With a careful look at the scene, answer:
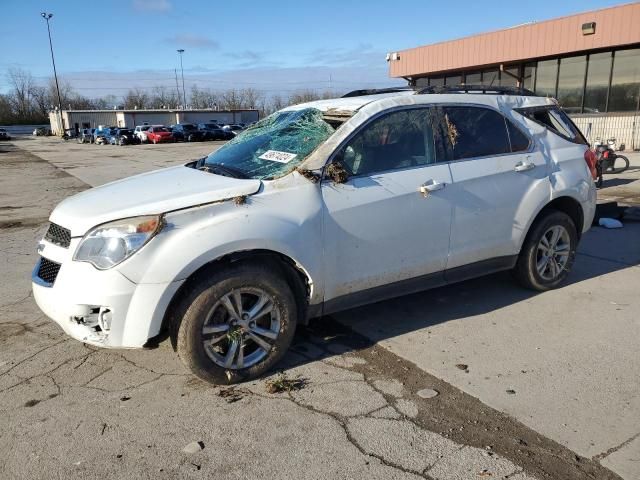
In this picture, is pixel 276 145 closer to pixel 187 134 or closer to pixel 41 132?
pixel 187 134

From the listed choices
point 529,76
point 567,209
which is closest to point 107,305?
point 567,209

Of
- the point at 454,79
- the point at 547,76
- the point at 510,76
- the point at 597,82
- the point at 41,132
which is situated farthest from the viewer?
the point at 41,132

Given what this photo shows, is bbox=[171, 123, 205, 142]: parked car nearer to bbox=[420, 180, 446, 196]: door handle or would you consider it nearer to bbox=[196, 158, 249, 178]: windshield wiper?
bbox=[196, 158, 249, 178]: windshield wiper

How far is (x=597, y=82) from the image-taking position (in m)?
19.7

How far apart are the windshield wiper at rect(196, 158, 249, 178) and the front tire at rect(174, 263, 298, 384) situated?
74 cm

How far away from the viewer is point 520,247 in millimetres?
4672

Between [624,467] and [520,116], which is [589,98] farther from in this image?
[624,467]

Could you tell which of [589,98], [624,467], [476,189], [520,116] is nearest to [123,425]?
[624,467]

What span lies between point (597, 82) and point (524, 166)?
717 inches

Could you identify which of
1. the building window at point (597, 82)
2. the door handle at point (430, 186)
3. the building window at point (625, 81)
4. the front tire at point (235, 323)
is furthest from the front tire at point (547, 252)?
the building window at point (597, 82)

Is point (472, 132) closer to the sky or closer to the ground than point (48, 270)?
closer to the sky

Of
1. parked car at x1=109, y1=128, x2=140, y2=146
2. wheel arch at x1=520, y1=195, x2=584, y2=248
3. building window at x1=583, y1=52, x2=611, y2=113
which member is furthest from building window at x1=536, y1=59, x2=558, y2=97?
parked car at x1=109, y1=128, x2=140, y2=146

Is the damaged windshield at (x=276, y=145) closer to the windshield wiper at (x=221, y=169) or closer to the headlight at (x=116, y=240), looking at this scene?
the windshield wiper at (x=221, y=169)

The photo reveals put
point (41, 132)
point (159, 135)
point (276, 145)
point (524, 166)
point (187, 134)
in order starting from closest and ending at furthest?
point (276, 145) → point (524, 166) → point (159, 135) → point (187, 134) → point (41, 132)
